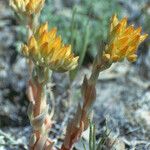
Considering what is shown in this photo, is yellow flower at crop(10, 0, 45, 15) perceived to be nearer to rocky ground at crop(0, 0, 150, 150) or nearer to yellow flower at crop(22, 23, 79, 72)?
yellow flower at crop(22, 23, 79, 72)

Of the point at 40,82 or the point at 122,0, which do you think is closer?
the point at 40,82

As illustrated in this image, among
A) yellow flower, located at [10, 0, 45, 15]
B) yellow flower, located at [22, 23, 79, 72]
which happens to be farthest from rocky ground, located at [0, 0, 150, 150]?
yellow flower, located at [22, 23, 79, 72]

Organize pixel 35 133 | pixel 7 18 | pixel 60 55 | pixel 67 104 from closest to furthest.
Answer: pixel 60 55, pixel 35 133, pixel 67 104, pixel 7 18

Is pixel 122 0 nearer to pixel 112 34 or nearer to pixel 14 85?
pixel 14 85

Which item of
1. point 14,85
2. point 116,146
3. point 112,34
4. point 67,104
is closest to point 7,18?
point 14,85

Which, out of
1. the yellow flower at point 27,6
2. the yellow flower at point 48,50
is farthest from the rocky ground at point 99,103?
the yellow flower at point 48,50

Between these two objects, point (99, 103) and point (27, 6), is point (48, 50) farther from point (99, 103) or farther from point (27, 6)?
point (99, 103)
